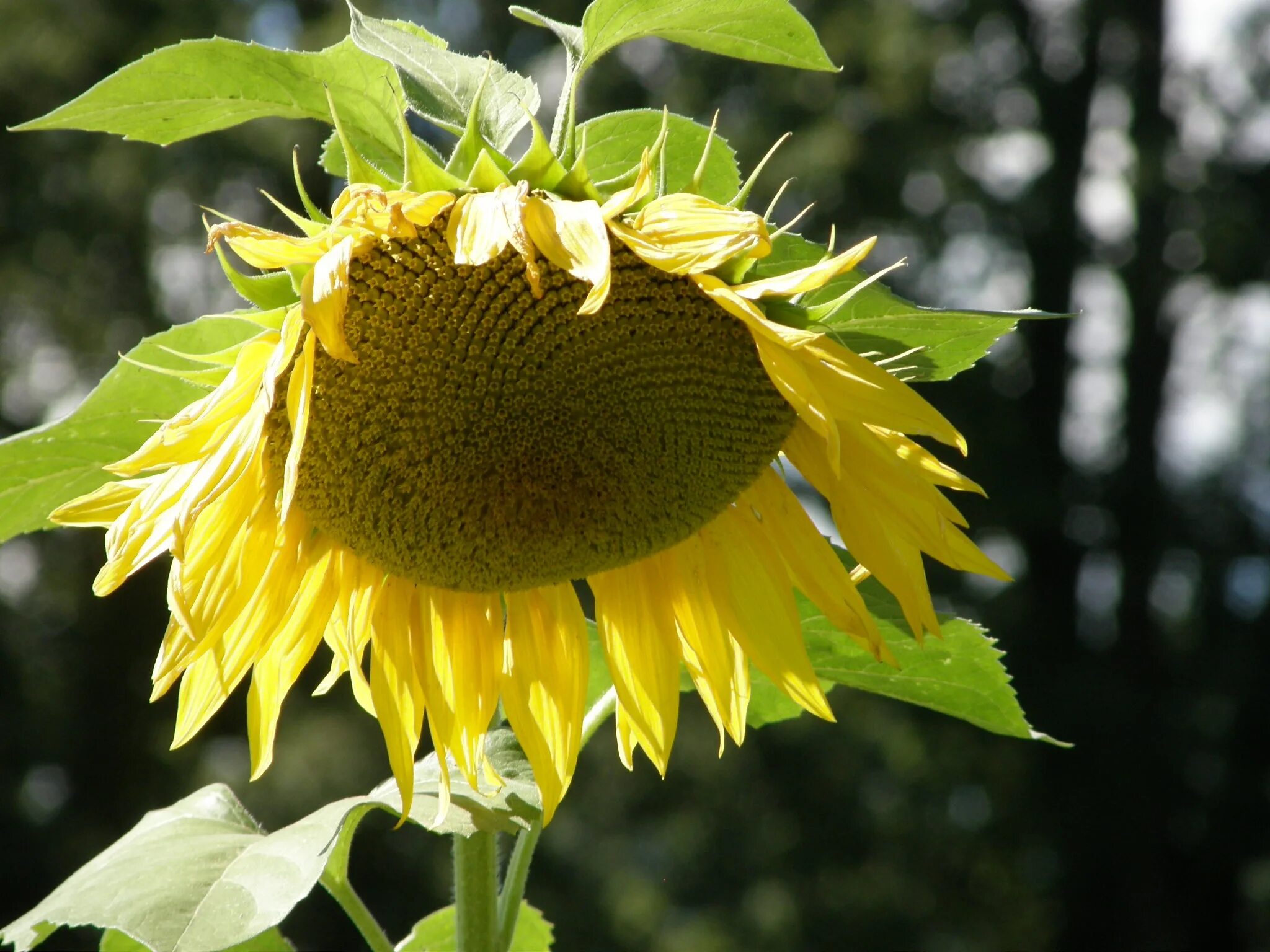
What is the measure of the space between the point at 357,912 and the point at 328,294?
60 centimetres

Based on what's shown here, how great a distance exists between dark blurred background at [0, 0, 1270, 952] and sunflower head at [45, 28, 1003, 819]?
7.11 meters

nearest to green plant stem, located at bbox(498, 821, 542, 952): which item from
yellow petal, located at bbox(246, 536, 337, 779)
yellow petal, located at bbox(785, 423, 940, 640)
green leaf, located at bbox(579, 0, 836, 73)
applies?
yellow petal, located at bbox(246, 536, 337, 779)

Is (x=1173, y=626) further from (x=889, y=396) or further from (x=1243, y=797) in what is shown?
(x=889, y=396)

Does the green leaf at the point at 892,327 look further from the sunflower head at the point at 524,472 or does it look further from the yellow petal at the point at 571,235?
the yellow petal at the point at 571,235

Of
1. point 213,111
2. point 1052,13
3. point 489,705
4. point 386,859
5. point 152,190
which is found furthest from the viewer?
point 1052,13

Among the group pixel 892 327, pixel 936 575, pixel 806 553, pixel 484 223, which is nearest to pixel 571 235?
pixel 484 223

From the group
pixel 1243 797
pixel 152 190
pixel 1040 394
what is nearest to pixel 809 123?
pixel 1040 394

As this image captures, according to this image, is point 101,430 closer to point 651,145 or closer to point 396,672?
point 396,672

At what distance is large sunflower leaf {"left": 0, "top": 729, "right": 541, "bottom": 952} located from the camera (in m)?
0.98

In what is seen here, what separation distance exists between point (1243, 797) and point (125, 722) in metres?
9.38

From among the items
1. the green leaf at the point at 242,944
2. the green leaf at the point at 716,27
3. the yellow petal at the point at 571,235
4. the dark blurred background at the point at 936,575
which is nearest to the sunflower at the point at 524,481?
the yellow petal at the point at 571,235

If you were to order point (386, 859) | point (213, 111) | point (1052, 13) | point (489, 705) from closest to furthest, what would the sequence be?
point (213, 111) < point (489, 705) < point (386, 859) < point (1052, 13)

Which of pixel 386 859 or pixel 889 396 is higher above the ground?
pixel 889 396

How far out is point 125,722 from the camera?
10.8m
